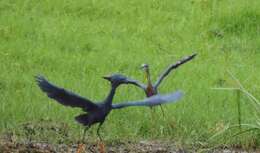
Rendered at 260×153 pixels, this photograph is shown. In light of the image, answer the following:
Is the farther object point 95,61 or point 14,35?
point 14,35

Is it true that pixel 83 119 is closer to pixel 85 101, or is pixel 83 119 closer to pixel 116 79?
pixel 85 101

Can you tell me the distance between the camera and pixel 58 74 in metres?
6.63

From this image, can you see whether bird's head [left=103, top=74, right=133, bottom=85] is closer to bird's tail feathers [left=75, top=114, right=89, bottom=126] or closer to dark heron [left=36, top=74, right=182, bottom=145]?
dark heron [left=36, top=74, right=182, bottom=145]

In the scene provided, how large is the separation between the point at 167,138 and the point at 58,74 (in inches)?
74.6

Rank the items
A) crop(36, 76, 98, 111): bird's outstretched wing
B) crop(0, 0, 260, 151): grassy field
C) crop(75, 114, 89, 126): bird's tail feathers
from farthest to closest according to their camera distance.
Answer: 1. crop(0, 0, 260, 151): grassy field
2. crop(75, 114, 89, 126): bird's tail feathers
3. crop(36, 76, 98, 111): bird's outstretched wing

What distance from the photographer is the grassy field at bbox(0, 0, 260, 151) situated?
17.3 feet

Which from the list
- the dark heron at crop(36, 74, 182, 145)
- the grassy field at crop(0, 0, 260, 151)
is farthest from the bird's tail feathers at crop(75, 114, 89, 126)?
the grassy field at crop(0, 0, 260, 151)

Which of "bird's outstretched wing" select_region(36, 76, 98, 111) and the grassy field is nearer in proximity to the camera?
"bird's outstretched wing" select_region(36, 76, 98, 111)

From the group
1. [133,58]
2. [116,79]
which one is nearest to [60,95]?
[116,79]

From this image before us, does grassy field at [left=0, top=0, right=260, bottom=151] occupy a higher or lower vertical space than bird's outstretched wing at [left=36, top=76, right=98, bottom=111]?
higher

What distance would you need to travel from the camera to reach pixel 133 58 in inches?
291

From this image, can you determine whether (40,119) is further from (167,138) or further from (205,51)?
(205,51)

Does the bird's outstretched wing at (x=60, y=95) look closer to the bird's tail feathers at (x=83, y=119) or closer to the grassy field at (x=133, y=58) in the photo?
the bird's tail feathers at (x=83, y=119)

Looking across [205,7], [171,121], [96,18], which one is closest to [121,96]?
[171,121]
